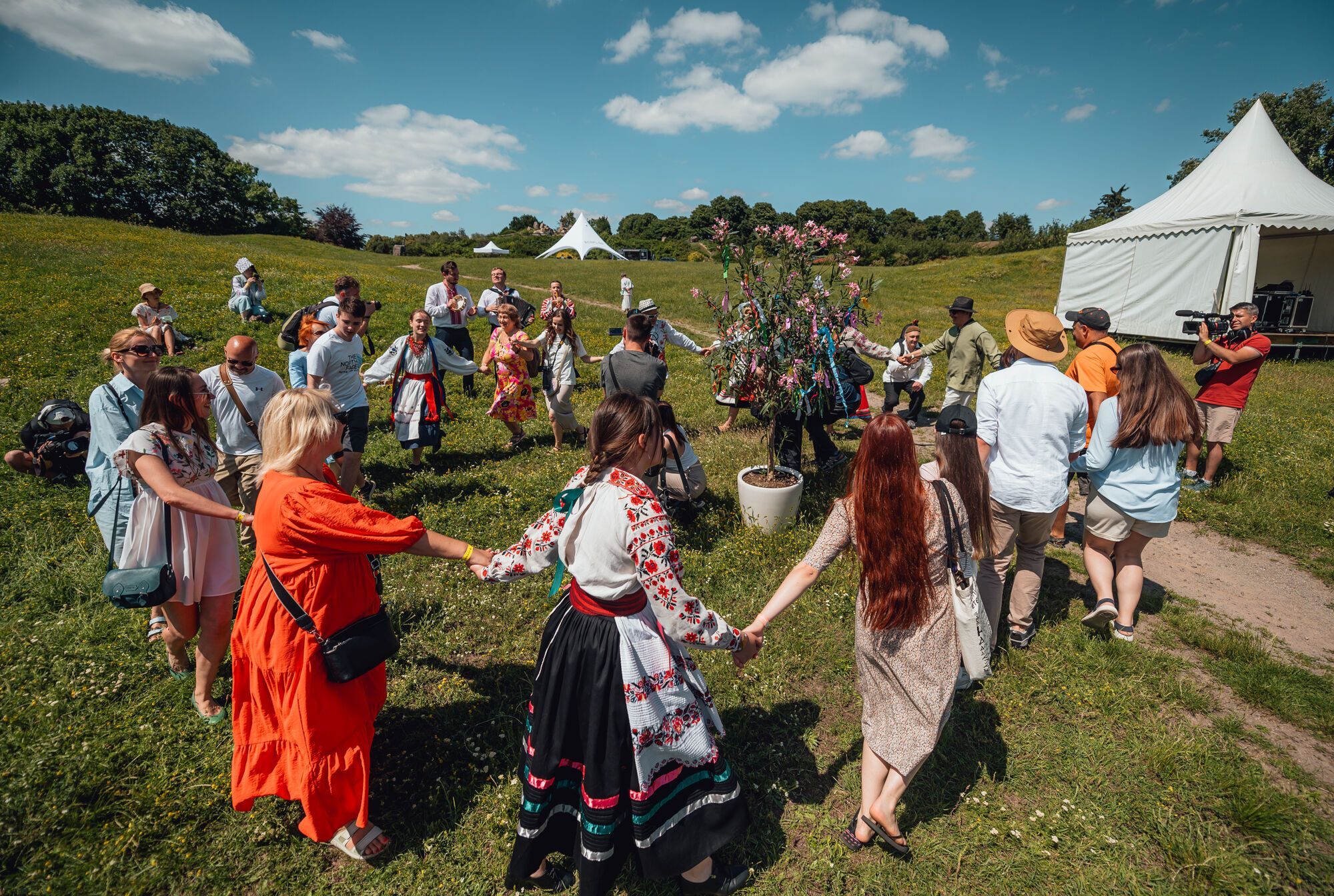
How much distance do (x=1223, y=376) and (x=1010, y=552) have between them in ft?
18.2

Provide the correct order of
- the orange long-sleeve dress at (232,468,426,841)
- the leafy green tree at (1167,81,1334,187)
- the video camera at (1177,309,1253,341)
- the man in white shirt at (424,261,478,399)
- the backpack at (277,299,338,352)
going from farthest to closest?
the leafy green tree at (1167,81,1334,187) → the man in white shirt at (424,261,478,399) → the backpack at (277,299,338,352) → the video camera at (1177,309,1253,341) → the orange long-sleeve dress at (232,468,426,841)

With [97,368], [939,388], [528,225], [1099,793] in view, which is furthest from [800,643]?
[528,225]

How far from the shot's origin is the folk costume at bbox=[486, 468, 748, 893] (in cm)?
260

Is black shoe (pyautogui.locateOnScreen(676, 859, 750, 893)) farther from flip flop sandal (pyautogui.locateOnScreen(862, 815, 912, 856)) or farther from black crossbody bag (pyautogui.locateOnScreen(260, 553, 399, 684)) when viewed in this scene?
black crossbody bag (pyautogui.locateOnScreen(260, 553, 399, 684))

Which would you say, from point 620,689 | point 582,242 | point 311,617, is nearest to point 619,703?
point 620,689

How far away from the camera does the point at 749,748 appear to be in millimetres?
3957

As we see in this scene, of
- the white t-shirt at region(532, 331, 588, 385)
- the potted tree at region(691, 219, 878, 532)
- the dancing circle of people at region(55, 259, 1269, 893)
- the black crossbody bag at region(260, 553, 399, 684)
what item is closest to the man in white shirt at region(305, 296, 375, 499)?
the dancing circle of people at region(55, 259, 1269, 893)

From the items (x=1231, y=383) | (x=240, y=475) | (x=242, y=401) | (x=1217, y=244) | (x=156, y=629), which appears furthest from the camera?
(x=1217, y=244)

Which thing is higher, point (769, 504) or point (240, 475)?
point (240, 475)

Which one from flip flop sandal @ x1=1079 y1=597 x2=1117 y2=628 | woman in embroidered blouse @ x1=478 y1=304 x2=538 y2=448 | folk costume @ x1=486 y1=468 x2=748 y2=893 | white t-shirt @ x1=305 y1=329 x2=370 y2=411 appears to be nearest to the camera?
folk costume @ x1=486 y1=468 x2=748 y2=893

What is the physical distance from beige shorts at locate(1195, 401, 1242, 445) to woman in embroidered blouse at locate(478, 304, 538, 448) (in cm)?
879

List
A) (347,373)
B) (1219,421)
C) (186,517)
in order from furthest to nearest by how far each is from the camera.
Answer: (1219,421), (347,373), (186,517)

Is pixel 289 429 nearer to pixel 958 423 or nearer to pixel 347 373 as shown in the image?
pixel 958 423

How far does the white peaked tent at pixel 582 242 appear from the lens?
50094 millimetres
